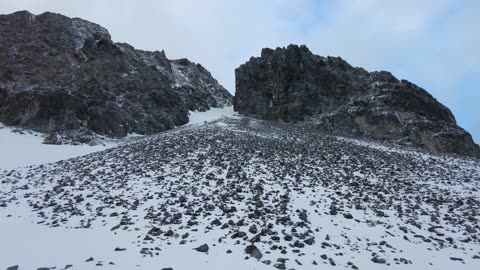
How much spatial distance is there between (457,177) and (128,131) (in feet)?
134

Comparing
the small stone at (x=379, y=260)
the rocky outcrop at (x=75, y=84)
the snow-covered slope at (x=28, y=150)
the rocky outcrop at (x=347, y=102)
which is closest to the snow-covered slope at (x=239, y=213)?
the small stone at (x=379, y=260)

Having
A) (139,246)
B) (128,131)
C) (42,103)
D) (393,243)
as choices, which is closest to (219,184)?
(139,246)

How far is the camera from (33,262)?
47.9 feet

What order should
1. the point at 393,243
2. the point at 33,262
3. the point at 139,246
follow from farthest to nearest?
1. the point at 393,243
2. the point at 139,246
3. the point at 33,262

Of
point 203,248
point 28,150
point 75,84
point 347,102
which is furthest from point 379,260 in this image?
point 347,102

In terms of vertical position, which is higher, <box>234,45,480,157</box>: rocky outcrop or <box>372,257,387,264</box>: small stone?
<box>234,45,480,157</box>: rocky outcrop

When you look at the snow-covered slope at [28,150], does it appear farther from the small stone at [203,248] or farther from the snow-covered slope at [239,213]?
the small stone at [203,248]

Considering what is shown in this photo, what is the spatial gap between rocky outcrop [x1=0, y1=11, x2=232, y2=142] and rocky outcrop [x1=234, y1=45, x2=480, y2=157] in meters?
18.3

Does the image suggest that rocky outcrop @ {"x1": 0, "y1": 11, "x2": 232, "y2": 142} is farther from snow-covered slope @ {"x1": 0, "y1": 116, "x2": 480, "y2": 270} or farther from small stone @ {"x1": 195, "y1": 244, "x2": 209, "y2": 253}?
small stone @ {"x1": 195, "y1": 244, "x2": 209, "y2": 253}

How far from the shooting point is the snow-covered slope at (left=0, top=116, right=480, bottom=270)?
49.8 ft

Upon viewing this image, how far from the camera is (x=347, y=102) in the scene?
69625 millimetres

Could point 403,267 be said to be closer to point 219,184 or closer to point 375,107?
point 219,184

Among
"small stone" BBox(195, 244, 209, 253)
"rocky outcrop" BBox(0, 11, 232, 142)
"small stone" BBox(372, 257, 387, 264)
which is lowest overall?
"small stone" BBox(195, 244, 209, 253)

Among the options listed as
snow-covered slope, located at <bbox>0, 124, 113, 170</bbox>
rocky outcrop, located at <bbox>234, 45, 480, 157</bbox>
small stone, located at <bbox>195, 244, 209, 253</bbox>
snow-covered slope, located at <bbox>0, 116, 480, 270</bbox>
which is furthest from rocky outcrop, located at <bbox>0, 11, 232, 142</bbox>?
small stone, located at <bbox>195, 244, 209, 253</bbox>
